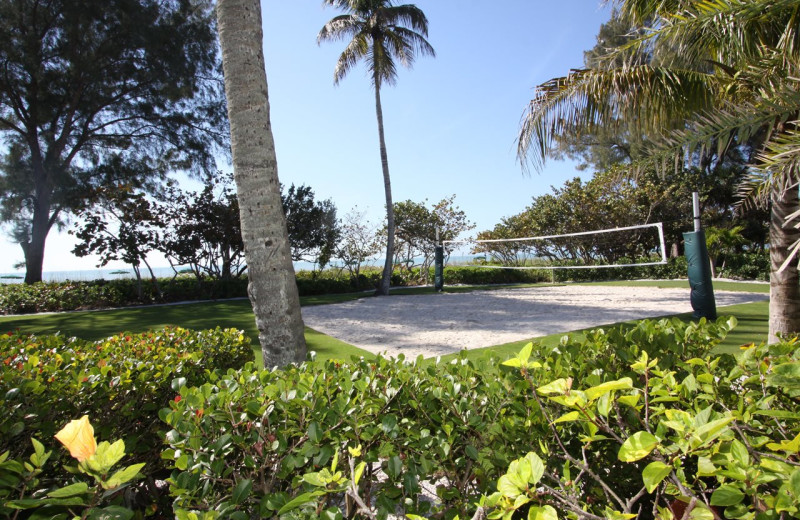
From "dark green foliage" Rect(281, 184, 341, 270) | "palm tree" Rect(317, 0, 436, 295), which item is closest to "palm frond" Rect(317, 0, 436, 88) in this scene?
"palm tree" Rect(317, 0, 436, 295)

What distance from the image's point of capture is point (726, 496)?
800 millimetres

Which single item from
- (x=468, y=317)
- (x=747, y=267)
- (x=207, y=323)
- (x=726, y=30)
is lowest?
(x=468, y=317)

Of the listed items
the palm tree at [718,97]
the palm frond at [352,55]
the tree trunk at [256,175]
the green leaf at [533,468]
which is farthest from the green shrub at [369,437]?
the palm frond at [352,55]

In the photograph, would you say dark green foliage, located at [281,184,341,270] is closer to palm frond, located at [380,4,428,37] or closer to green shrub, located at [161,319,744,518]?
palm frond, located at [380,4,428,37]

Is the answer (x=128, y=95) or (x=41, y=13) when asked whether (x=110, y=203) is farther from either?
(x=41, y=13)

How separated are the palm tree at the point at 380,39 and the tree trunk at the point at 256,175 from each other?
12977mm

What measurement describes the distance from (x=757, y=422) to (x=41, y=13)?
21.6m

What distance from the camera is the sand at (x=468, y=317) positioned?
718 cm

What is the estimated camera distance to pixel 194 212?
52.4 ft

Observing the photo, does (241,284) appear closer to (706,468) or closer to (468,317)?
(468,317)

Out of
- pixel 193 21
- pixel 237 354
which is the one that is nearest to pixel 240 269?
pixel 193 21

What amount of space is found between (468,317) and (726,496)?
29.6ft

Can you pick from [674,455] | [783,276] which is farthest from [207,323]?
[783,276]

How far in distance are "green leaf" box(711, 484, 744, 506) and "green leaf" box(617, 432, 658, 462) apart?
13 cm
